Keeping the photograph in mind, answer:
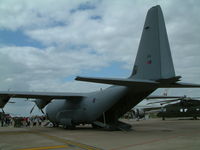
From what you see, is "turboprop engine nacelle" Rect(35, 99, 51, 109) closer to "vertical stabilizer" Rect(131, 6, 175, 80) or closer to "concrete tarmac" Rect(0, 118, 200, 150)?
"concrete tarmac" Rect(0, 118, 200, 150)

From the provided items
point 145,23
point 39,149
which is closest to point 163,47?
point 145,23

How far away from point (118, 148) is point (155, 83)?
5.17 meters

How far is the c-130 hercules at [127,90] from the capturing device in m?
13.0

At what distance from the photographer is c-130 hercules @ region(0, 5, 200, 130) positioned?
42.8 feet

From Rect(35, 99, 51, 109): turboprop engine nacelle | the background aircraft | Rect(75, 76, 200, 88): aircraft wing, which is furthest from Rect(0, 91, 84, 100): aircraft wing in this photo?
the background aircraft

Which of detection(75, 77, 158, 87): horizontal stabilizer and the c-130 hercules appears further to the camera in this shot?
the c-130 hercules

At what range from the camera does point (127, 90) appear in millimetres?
15188

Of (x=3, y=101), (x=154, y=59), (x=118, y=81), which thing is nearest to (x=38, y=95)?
(x=3, y=101)

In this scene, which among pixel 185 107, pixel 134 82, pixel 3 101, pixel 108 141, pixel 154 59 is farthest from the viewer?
pixel 185 107

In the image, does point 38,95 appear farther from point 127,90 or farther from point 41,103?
point 127,90

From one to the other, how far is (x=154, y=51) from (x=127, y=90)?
10.3 ft

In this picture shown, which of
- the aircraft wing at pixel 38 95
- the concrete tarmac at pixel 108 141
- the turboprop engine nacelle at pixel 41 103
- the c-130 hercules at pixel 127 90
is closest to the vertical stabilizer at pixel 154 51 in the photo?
the c-130 hercules at pixel 127 90

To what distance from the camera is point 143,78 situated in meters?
14.0

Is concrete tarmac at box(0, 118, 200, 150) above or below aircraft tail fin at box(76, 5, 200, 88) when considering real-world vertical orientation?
below
